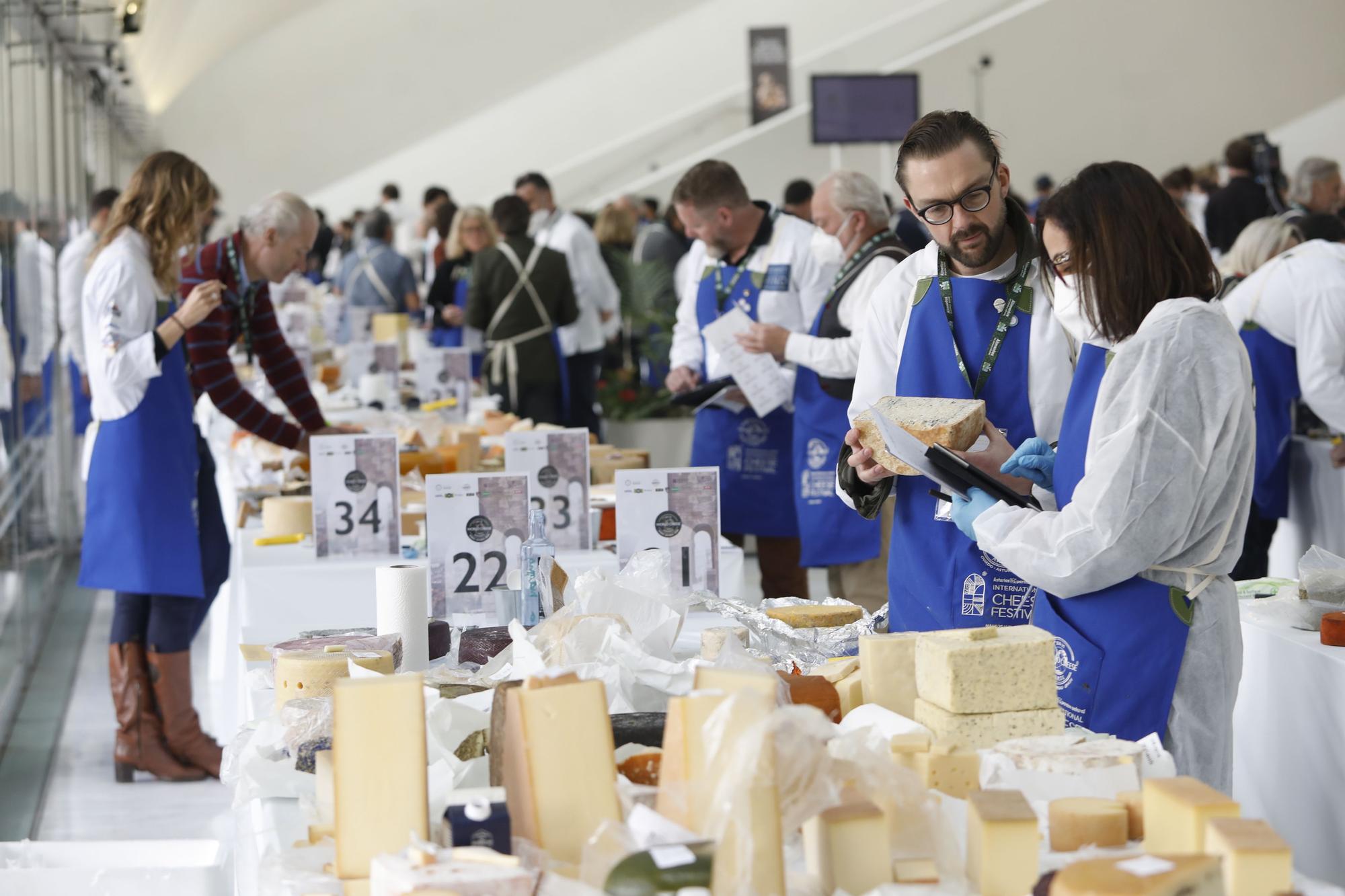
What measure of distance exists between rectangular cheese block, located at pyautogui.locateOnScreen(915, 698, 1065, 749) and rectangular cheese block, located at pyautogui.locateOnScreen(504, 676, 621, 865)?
41 centimetres

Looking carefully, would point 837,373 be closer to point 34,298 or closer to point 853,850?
point 853,850

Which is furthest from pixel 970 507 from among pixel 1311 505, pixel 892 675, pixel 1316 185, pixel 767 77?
pixel 767 77

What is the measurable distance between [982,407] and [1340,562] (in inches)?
32.5

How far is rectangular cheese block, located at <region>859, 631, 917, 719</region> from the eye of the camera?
1.75 m

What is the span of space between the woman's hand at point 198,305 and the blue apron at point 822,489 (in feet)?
5.45

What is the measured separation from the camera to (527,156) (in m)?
19.6

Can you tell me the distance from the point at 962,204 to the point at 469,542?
106 centimetres

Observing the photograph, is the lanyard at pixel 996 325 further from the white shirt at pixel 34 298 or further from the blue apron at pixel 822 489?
the white shirt at pixel 34 298

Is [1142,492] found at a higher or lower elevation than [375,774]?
higher

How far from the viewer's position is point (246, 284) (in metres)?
4.10

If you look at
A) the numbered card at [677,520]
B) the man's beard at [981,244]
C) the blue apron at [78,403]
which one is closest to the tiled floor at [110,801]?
the numbered card at [677,520]

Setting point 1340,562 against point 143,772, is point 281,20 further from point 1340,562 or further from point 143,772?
point 1340,562

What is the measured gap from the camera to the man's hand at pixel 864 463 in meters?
2.41

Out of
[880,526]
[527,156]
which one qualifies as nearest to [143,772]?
A: [880,526]
